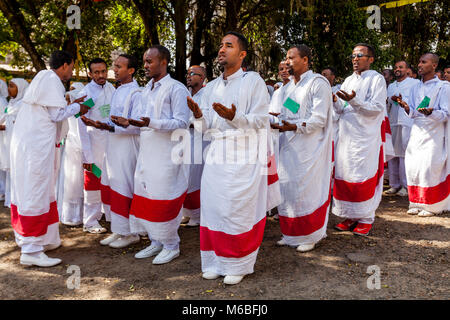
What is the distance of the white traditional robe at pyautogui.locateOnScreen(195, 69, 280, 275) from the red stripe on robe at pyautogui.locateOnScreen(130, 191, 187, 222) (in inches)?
24.2

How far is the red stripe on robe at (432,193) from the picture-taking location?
20.2 feet

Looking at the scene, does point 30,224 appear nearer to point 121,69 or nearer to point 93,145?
point 93,145

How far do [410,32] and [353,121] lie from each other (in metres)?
12.0

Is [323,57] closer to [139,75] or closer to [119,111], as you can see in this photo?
[139,75]

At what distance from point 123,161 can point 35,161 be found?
2.94 feet

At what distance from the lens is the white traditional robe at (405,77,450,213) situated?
6.11 m

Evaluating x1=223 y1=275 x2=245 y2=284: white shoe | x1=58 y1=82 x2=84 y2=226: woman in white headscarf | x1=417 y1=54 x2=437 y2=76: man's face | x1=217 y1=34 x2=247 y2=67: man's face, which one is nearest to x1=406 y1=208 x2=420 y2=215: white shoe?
x1=417 y1=54 x2=437 y2=76: man's face

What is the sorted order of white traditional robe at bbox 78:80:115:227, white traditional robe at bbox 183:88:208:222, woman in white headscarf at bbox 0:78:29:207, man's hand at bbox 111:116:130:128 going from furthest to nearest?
woman in white headscarf at bbox 0:78:29:207, white traditional robe at bbox 183:88:208:222, white traditional robe at bbox 78:80:115:227, man's hand at bbox 111:116:130:128

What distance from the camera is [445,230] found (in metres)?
5.46

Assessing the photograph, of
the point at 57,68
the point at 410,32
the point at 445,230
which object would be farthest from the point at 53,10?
the point at 410,32

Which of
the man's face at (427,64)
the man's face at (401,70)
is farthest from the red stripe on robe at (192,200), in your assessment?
the man's face at (401,70)

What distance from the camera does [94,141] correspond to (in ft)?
17.8

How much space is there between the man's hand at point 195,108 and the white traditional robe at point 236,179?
70mm

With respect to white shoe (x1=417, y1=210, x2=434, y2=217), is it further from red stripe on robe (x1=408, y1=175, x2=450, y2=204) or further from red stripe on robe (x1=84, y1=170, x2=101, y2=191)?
red stripe on robe (x1=84, y1=170, x2=101, y2=191)
